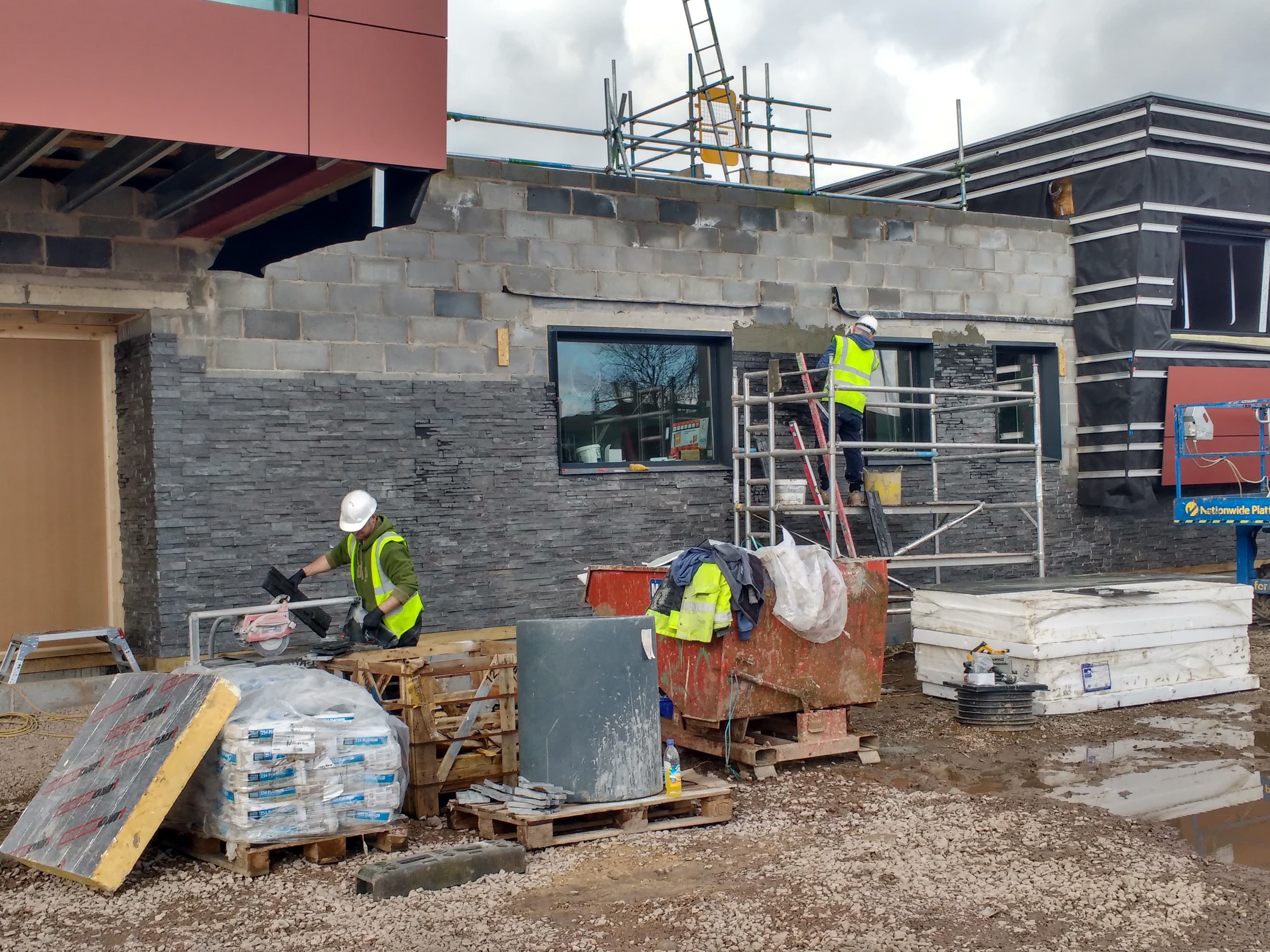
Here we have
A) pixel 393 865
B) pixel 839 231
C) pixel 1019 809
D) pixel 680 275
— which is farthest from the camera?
pixel 839 231

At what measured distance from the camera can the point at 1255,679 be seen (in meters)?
11.0

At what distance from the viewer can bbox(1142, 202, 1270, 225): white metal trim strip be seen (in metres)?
15.1

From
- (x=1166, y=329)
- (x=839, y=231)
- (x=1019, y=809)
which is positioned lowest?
(x=1019, y=809)

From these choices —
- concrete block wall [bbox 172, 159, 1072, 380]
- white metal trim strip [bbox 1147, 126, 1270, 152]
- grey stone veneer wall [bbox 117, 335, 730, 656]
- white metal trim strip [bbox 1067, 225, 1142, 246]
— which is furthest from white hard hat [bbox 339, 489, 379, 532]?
white metal trim strip [bbox 1147, 126, 1270, 152]

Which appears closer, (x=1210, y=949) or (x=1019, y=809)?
(x=1210, y=949)

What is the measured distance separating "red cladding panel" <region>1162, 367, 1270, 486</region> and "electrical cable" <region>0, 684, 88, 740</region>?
12.2m

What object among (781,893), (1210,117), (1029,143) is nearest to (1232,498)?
(1210,117)

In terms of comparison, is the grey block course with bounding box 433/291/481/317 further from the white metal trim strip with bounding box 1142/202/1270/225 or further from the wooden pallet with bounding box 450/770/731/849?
the white metal trim strip with bounding box 1142/202/1270/225

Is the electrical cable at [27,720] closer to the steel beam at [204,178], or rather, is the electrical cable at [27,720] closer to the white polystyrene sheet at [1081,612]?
the steel beam at [204,178]

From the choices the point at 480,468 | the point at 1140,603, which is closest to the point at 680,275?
the point at 480,468

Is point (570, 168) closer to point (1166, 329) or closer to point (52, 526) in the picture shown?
point (52, 526)

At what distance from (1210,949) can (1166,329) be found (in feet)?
38.1

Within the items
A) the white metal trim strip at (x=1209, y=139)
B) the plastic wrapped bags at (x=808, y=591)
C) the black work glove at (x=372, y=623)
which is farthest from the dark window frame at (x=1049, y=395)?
the black work glove at (x=372, y=623)

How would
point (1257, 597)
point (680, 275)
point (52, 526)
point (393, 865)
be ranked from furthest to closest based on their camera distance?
point (1257, 597) < point (680, 275) < point (52, 526) < point (393, 865)
